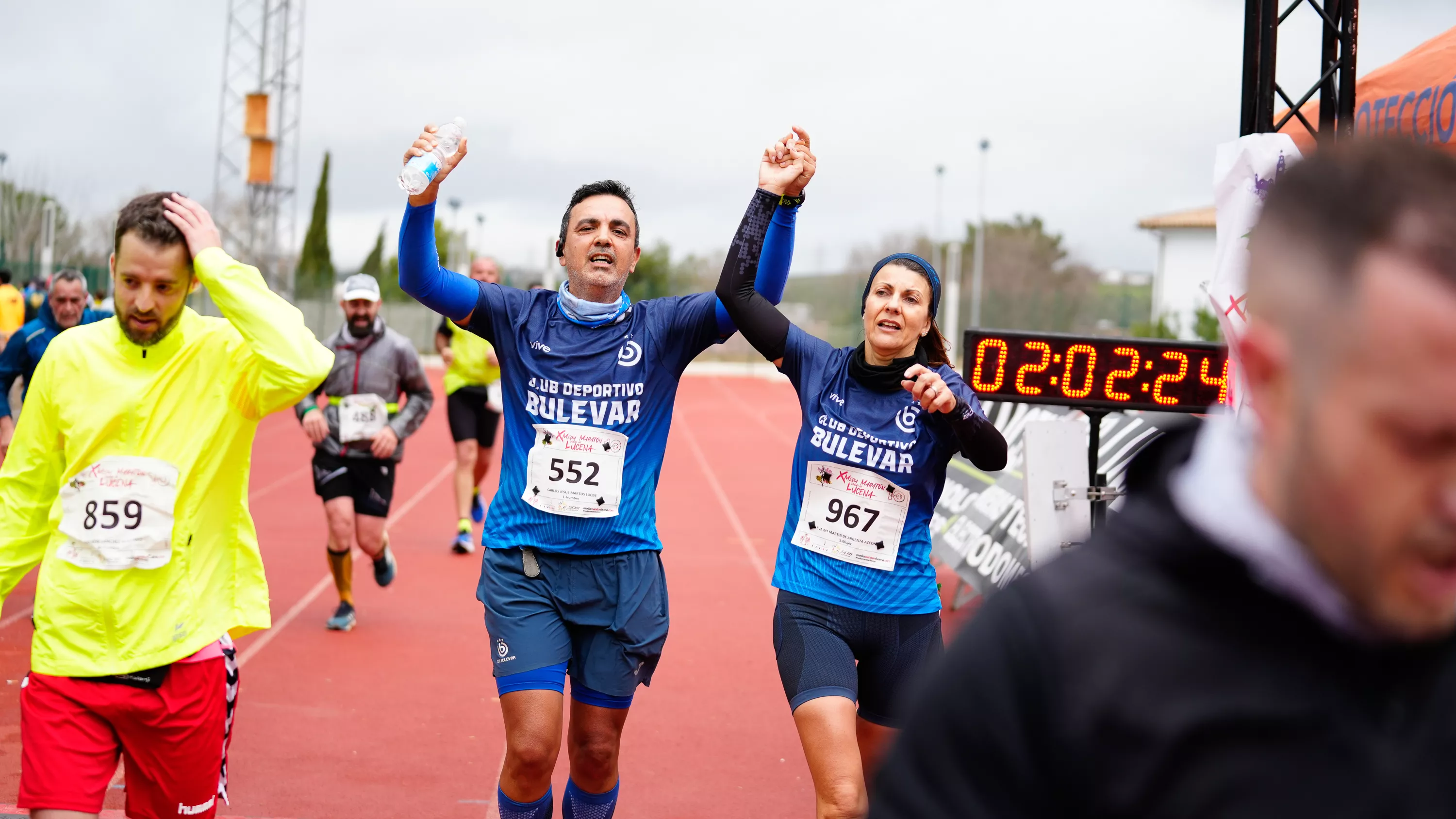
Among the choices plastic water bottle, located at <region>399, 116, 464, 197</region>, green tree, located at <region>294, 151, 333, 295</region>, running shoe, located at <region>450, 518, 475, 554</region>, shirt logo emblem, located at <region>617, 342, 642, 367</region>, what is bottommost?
running shoe, located at <region>450, 518, 475, 554</region>

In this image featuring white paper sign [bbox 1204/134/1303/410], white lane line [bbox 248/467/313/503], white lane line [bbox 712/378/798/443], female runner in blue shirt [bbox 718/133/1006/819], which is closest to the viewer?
female runner in blue shirt [bbox 718/133/1006/819]

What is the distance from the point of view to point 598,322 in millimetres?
4332

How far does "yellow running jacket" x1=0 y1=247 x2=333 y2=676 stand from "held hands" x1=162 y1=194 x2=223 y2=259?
0.03 metres

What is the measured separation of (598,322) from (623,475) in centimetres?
53

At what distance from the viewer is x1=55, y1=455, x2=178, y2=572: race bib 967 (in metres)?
3.21

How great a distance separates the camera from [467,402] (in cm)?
1123

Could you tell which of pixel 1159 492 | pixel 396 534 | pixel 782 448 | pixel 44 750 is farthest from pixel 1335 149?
pixel 782 448

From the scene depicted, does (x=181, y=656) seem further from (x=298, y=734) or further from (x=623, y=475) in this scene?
(x=298, y=734)

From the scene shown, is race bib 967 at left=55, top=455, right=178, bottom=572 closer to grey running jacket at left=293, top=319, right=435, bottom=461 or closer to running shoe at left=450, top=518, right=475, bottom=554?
grey running jacket at left=293, top=319, right=435, bottom=461

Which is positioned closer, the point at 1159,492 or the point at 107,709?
the point at 1159,492

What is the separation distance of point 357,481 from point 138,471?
5031mm

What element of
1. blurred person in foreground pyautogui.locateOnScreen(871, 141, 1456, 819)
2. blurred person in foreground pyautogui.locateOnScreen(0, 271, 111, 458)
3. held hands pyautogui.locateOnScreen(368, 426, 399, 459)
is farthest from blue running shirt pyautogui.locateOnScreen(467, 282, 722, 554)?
blurred person in foreground pyautogui.locateOnScreen(0, 271, 111, 458)

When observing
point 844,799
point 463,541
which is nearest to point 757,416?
point 463,541

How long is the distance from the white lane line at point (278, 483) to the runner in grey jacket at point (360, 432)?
5.16 metres
